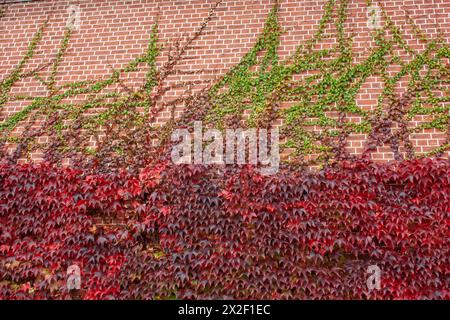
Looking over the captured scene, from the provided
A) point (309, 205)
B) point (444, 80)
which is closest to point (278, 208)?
point (309, 205)

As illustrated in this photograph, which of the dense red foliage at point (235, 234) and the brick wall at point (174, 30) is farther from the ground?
the brick wall at point (174, 30)

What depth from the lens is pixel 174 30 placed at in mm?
6336

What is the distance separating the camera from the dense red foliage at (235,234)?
472 cm

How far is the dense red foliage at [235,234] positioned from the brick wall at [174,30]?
1.31 metres

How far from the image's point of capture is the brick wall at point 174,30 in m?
5.95

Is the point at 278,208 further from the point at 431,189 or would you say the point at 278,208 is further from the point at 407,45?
the point at 407,45

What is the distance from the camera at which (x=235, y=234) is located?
4.89m

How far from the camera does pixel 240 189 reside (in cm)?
506

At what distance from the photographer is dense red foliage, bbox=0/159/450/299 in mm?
4719

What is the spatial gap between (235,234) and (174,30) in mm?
3057

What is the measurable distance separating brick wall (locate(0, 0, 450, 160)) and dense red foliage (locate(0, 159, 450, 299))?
131 centimetres

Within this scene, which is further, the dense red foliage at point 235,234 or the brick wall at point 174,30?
the brick wall at point 174,30

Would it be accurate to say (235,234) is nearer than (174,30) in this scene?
Yes

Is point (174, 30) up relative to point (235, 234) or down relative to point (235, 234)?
up
